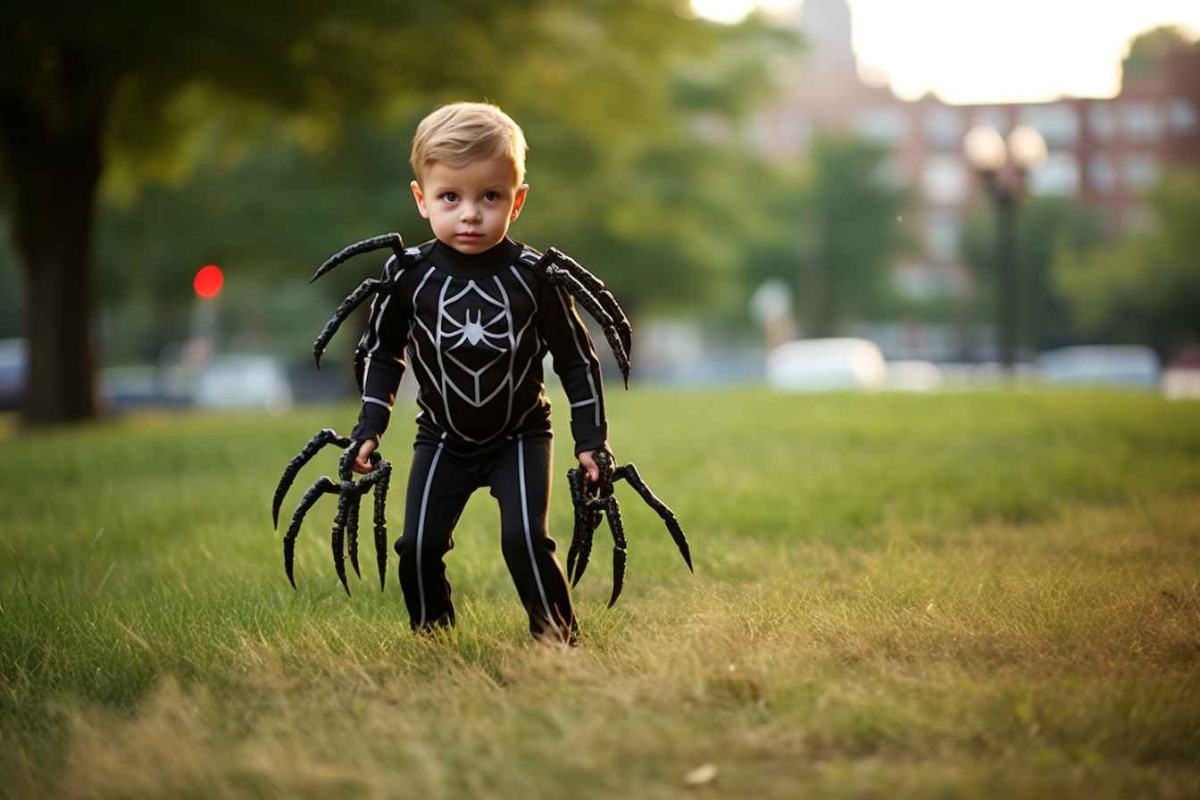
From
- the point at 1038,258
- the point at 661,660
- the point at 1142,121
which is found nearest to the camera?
the point at 661,660

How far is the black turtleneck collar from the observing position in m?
4.12

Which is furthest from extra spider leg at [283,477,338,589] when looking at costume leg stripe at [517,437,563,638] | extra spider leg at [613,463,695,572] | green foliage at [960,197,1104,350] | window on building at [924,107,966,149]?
window on building at [924,107,966,149]

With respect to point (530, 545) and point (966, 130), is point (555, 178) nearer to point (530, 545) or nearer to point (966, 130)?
point (530, 545)

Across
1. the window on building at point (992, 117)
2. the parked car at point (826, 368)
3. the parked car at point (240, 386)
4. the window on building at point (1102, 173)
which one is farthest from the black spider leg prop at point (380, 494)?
the window on building at point (1102, 173)

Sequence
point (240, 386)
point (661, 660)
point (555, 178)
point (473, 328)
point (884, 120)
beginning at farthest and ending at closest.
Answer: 1. point (884, 120)
2. point (240, 386)
3. point (555, 178)
4. point (473, 328)
5. point (661, 660)

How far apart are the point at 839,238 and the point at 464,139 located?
61406 mm

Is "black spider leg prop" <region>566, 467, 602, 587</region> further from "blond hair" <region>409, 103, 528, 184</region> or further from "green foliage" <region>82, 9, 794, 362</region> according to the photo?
"green foliage" <region>82, 9, 794, 362</region>

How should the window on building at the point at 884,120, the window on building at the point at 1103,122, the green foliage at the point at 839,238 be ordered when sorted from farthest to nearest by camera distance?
1. the window on building at the point at 884,120
2. the window on building at the point at 1103,122
3. the green foliage at the point at 839,238

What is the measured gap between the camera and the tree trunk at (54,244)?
1744 cm

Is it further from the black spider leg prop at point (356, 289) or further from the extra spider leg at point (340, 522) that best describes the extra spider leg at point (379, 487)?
the black spider leg prop at point (356, 289)

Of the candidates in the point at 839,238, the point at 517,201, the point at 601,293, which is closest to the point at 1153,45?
the point at 839,238

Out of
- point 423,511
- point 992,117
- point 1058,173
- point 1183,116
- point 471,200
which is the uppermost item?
point 992,117

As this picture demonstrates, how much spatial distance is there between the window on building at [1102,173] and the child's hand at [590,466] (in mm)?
96536

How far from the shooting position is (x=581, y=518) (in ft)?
13.7
